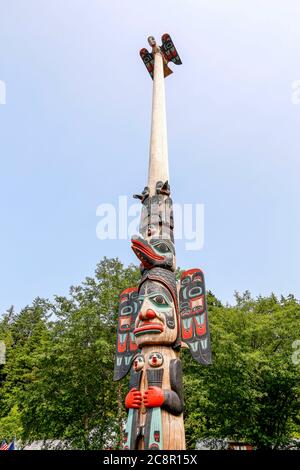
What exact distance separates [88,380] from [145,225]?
25.4 feet

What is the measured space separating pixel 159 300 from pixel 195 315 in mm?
898

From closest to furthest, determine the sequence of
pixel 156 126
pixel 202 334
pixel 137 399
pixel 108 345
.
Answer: pixel 137 399
pixel 202 334
pixel 156 126
pixel 108 345

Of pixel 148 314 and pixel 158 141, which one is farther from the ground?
pixel 158 141

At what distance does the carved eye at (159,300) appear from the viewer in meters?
7.01

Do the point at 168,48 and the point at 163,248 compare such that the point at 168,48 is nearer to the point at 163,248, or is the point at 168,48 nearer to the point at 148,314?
the point at 163,248

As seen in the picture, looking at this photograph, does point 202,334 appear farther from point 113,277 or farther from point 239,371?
point 113,277

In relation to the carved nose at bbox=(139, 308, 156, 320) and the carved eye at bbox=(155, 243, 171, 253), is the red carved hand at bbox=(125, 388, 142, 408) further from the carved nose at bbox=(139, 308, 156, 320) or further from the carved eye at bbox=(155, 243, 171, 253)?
the carved eye at bbox=(155, 243, 171, 253)

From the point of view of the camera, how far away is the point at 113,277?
1538 centimetres

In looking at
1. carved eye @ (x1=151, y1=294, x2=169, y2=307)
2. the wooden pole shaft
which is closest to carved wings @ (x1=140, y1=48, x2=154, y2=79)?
the wooden pole shaft

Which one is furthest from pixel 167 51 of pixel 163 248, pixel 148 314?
pixel 148 314

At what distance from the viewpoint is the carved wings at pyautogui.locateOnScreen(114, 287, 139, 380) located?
7980 mm

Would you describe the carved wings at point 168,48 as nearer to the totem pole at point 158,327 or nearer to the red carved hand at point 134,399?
the totem pole at point 158,327

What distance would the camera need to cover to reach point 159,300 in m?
7.03
